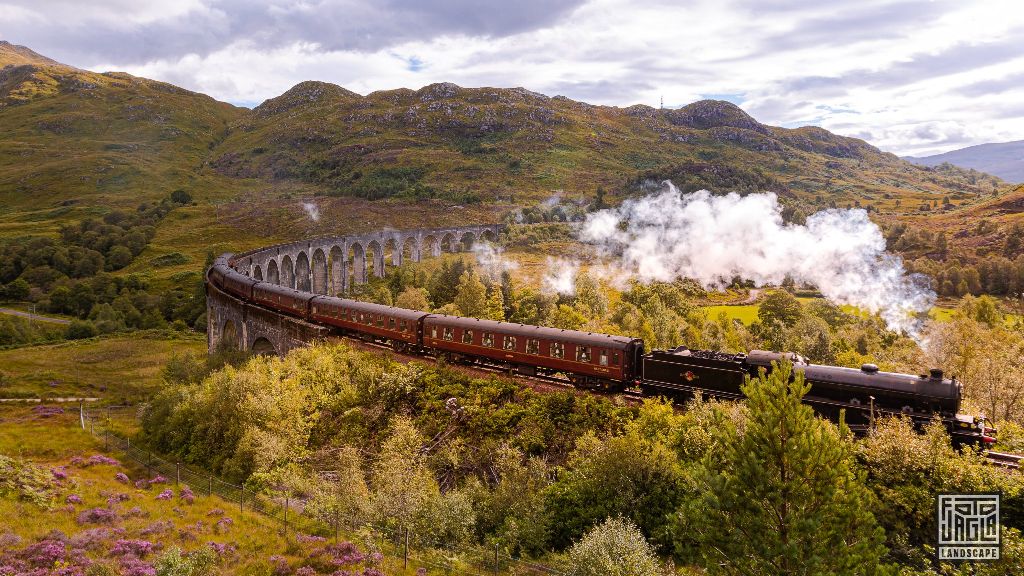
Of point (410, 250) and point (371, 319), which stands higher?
point (410, 250)

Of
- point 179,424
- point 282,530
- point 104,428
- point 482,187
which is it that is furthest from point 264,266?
point 482,187

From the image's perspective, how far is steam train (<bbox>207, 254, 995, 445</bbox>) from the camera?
1981 cm

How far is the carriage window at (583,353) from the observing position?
26.5 meters

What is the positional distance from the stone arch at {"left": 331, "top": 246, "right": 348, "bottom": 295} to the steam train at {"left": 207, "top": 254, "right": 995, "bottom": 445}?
4954 cm

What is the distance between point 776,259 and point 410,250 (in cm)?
6835

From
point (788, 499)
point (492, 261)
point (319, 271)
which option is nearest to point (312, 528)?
point (788, 499)

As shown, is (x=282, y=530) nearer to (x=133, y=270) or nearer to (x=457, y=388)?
(x=457, y=388)

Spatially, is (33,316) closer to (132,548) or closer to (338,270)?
(338,270)

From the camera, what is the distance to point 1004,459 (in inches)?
761

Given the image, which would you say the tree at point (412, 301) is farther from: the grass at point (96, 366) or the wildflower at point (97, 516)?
the wildflower at point (97, 516)

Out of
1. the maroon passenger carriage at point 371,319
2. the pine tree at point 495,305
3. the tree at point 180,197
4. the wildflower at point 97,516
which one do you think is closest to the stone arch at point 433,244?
the pine tree at point 495,305

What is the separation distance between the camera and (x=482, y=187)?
168m

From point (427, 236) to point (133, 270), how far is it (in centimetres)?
5994

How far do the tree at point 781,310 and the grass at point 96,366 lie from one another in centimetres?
5419
